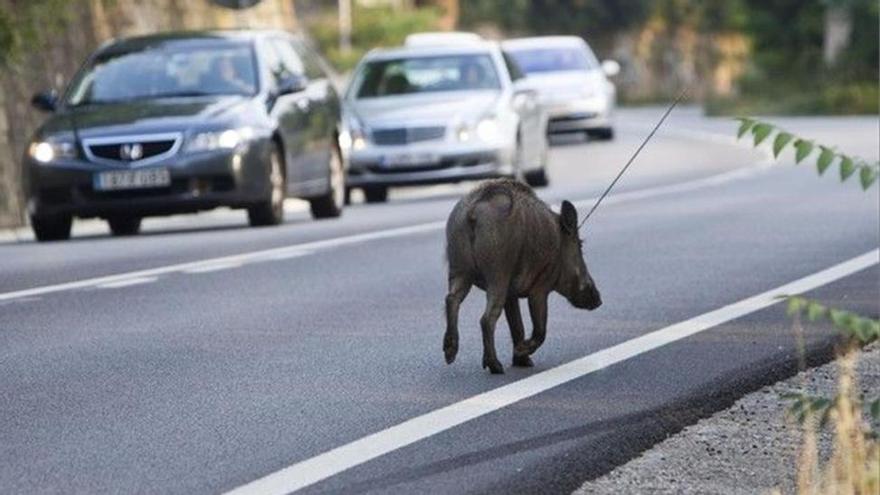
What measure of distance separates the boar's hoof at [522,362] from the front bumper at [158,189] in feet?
37.8

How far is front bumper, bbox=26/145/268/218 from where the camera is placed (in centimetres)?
2303

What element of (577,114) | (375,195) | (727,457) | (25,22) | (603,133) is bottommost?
(603,133)

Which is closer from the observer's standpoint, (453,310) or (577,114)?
(453,310)

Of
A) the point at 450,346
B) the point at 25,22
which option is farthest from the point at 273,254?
the point at 25,22

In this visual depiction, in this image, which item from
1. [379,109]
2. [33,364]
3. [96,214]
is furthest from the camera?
[379,109]

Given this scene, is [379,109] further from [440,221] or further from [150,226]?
[440,221]

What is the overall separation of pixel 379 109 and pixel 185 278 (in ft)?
45.0

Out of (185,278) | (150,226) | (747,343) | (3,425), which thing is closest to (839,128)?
(150,226)

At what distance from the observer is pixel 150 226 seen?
1053 inches

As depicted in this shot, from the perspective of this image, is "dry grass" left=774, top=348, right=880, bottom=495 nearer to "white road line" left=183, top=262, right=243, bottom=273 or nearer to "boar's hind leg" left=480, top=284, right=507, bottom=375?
"boar's hind leg" left=480, top=284, right=507, bottom=375

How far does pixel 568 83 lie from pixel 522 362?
37.1 meters

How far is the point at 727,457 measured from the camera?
9.41 meters

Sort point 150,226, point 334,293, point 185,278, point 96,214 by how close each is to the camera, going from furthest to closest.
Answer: point 150,226 < point 96,214 < point 185,278 < point 334,293

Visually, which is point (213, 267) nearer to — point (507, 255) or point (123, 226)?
point (123, 226)
